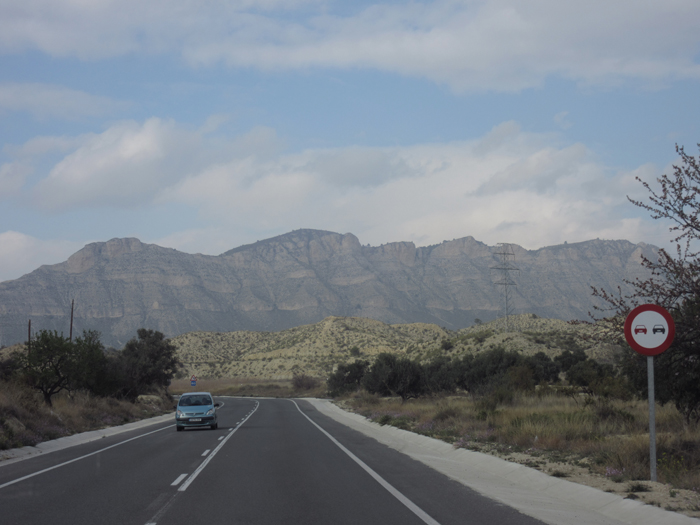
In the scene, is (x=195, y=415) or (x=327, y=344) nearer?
(x=195, y=415)

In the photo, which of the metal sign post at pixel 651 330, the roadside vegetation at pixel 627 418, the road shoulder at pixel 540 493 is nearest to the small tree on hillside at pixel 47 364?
the roadside vegetation at pixel 627 418

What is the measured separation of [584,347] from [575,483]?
56369 mm

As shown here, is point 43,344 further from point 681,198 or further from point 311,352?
point 311,352

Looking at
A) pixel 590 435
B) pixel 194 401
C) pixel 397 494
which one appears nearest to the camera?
pixel 397 494

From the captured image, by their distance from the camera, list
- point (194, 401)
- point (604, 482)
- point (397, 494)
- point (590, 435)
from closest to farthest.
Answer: point (397, 494)
point (604, 482)
point (590, 435)
point (194, 401)

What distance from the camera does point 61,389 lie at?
32.9 meters

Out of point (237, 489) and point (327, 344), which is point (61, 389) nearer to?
point (237, 489)

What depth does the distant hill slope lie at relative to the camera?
250 ft

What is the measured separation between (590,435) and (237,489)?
9.02 meters

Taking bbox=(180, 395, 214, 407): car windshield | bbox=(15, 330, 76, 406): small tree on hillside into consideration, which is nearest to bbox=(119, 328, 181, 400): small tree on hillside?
bbox=(15, 330, 76, 406): small tree on hillside

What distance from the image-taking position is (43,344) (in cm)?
2961

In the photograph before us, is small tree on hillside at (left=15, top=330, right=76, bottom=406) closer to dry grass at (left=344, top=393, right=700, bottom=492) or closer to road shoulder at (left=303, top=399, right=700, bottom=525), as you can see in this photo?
dry grass at (left=344, top=393, right=700, bottom=492)

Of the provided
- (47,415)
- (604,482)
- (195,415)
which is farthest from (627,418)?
(47,415)

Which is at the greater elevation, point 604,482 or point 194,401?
point 604,482
